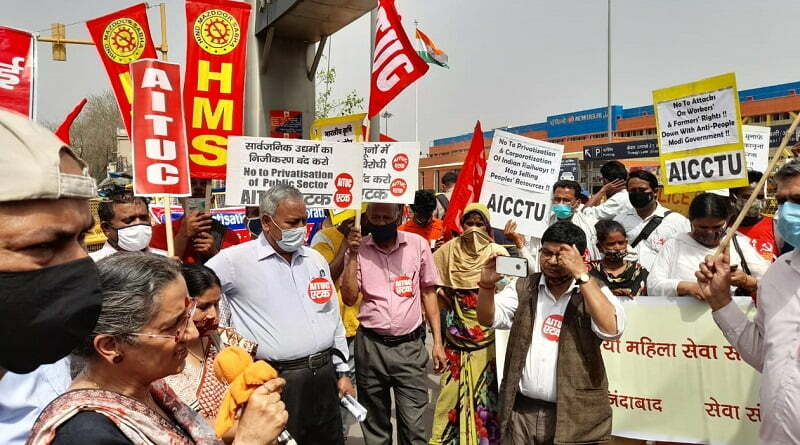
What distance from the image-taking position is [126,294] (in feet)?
4.78

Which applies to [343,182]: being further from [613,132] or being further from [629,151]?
[613,132]

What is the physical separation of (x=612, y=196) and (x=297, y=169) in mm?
4362

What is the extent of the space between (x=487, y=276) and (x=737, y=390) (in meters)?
1.79

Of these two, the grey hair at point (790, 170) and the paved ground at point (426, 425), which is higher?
the grey hair at point (790, 170)

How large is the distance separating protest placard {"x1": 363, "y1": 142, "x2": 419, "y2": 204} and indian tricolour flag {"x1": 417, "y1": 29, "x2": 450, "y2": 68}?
5008 millimetres

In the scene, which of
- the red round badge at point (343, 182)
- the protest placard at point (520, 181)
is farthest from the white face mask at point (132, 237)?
the protest placard at point (520, 181)

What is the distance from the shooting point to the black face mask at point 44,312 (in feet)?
3.09

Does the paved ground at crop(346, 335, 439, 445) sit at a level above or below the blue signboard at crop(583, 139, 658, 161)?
below

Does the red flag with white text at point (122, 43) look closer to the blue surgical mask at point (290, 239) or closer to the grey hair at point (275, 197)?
the grey hair at point (275, 197)

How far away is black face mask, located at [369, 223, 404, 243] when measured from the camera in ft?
14.7

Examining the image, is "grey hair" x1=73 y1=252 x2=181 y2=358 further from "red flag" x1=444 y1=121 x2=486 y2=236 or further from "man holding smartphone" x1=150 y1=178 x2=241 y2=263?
"red flag" x1=444 y1=121 x2=486 y2=236

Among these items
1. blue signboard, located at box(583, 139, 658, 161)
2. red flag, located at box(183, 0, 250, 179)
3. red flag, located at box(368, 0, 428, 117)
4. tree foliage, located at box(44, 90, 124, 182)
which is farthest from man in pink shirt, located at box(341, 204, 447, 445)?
tree foliage, located at box(44, 90, 124, 182)

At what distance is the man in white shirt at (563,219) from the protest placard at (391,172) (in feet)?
2.92

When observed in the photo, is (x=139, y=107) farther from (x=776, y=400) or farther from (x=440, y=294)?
(x=776, y=400)
